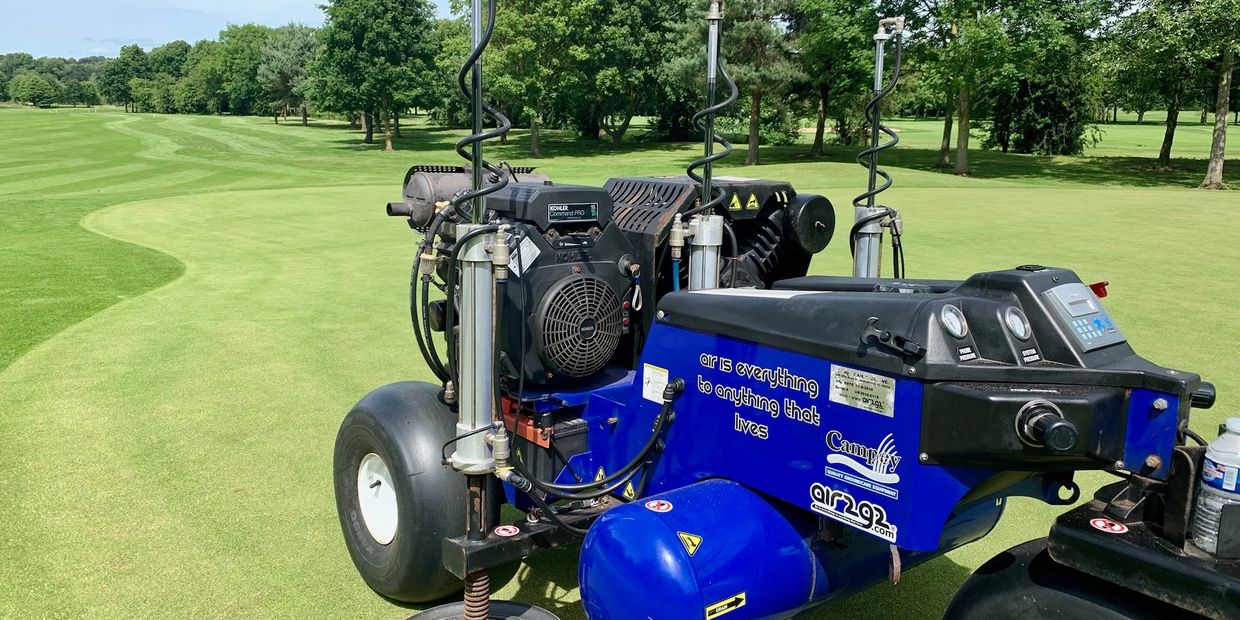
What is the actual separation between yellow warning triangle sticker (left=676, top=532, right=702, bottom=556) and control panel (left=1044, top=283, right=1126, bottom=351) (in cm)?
110

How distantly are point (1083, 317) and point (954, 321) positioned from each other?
34cm

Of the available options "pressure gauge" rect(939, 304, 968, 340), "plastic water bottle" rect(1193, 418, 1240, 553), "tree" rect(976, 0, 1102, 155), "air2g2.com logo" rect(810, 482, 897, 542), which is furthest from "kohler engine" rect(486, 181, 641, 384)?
"tree" rect(976, 0, 1102, 155)

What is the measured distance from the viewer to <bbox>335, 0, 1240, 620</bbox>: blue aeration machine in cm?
218

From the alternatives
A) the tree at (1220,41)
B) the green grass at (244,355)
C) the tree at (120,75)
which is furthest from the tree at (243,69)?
the tree at (1220,41)

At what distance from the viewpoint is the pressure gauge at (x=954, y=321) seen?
7.59 feet

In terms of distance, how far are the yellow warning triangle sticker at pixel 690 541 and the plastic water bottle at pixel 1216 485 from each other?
1.18m

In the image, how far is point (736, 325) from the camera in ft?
9.40

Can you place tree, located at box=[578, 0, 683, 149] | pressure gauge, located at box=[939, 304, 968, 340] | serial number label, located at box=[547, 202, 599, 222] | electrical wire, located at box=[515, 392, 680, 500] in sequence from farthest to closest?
tree, located at box=[578, 0, 683, 149] < serial number label, located at box=[547, 202, 599, 222] < electrical wire, located at box=[515, 392, 680, 500] < pressure gauge, located at box=[939, 304, 968, 340]

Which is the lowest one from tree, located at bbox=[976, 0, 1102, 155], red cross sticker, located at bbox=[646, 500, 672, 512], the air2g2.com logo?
red cross sticker, located at bbox=[646, 500, 672, 512]

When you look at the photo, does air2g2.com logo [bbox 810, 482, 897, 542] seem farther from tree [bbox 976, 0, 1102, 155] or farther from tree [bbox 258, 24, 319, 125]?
tree [bbox 258, 24, 319, 125]

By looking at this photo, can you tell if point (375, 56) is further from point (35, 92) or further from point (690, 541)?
point (35, 92)

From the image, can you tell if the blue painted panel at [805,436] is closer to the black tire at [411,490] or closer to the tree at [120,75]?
the black tire at [411,490]

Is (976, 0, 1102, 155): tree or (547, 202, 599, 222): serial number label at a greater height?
(976, 0, 1102, 155): tree

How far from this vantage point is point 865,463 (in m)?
2.49
